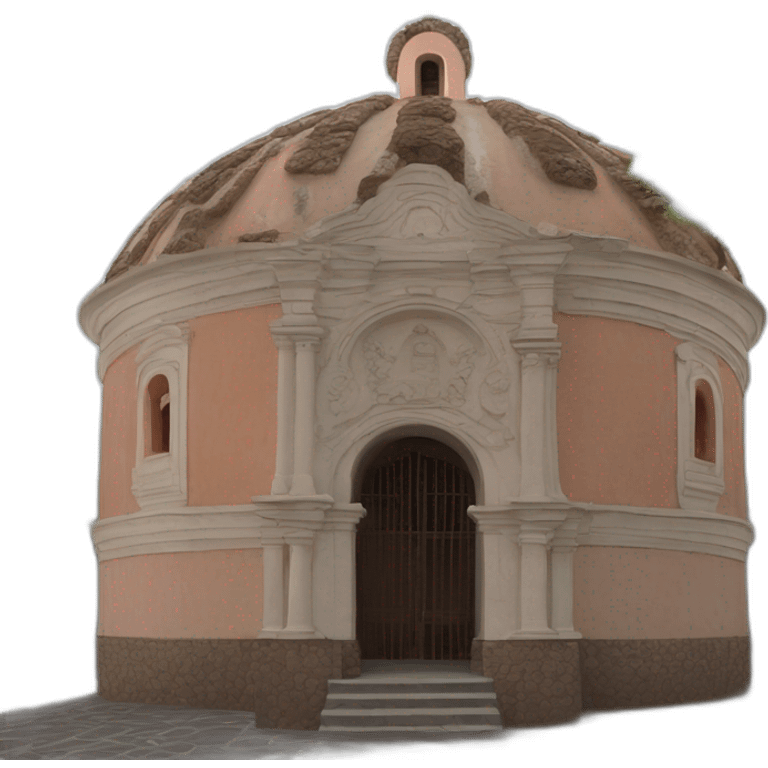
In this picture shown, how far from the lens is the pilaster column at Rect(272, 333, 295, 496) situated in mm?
11906

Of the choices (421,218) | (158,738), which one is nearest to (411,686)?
(158,738)

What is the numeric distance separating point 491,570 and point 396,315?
2945 millimetres

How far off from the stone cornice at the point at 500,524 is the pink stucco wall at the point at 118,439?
17.9 inches

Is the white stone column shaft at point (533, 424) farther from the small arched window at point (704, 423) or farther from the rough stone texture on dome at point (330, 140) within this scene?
the rough stone texture on dome at point (330, 140)

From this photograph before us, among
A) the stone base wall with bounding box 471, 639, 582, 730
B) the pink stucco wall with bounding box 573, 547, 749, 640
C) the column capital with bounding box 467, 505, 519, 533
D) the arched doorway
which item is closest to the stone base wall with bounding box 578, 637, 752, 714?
the pink stucco wall with bounding box 573, 547, 749, 640

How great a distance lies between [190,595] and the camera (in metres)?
12.7

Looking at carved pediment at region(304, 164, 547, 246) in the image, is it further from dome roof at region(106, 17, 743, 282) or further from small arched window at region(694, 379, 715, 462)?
small arched window at region(694, 379, 715, 462)

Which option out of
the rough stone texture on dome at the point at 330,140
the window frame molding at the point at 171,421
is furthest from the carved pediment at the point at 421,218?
the window frame molding at the point at 171,421

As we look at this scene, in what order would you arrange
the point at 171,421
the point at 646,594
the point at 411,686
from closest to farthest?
the point at 411,686
the point at 646,594
the point at 171,421

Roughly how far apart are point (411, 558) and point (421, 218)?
13.9 ft

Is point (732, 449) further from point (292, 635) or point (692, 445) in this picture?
point (292, 635)

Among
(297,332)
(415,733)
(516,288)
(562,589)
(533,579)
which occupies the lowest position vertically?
(415,733)

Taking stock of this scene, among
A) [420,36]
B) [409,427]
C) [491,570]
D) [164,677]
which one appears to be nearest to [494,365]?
[409,427]

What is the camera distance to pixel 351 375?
1220cm
